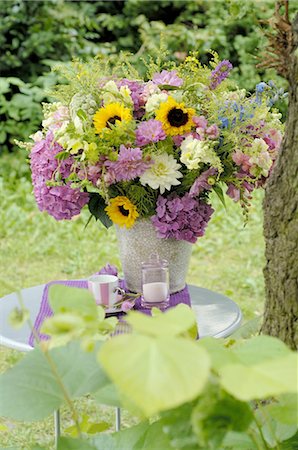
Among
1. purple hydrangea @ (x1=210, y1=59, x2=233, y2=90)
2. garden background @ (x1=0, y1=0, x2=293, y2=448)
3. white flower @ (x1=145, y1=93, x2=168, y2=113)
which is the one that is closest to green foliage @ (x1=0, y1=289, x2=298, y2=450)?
white flower @ (x1=145, y1=93, x2=168, y2=113)

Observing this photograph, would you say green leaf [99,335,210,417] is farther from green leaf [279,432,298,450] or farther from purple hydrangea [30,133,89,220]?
purple hydrangea [30,133,89,220]

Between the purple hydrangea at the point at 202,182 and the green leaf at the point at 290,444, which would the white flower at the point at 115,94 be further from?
the green leaf at the point at 290,444

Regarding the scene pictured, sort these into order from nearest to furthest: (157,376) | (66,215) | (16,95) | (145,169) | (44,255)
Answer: (157,376) < (145,169) < (66,215) < (44,255) < (16,95)

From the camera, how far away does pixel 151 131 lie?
1.73 meters

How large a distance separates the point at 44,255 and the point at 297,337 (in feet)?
10.7

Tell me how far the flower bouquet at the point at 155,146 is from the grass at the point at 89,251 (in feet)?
5.62

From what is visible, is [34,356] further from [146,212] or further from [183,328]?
[146,212]

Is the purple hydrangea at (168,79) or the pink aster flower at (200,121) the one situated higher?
the purple hydrangea at (168,79)

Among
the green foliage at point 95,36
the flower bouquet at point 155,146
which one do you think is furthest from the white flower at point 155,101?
the green foliage at point 95,36

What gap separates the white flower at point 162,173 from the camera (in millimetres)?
1739

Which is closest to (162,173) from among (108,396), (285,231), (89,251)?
(285,231)

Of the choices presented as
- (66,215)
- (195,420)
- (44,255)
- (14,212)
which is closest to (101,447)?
(195,420)

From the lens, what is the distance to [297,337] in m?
0.97

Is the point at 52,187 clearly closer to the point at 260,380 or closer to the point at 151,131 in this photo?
the point at 151,131
